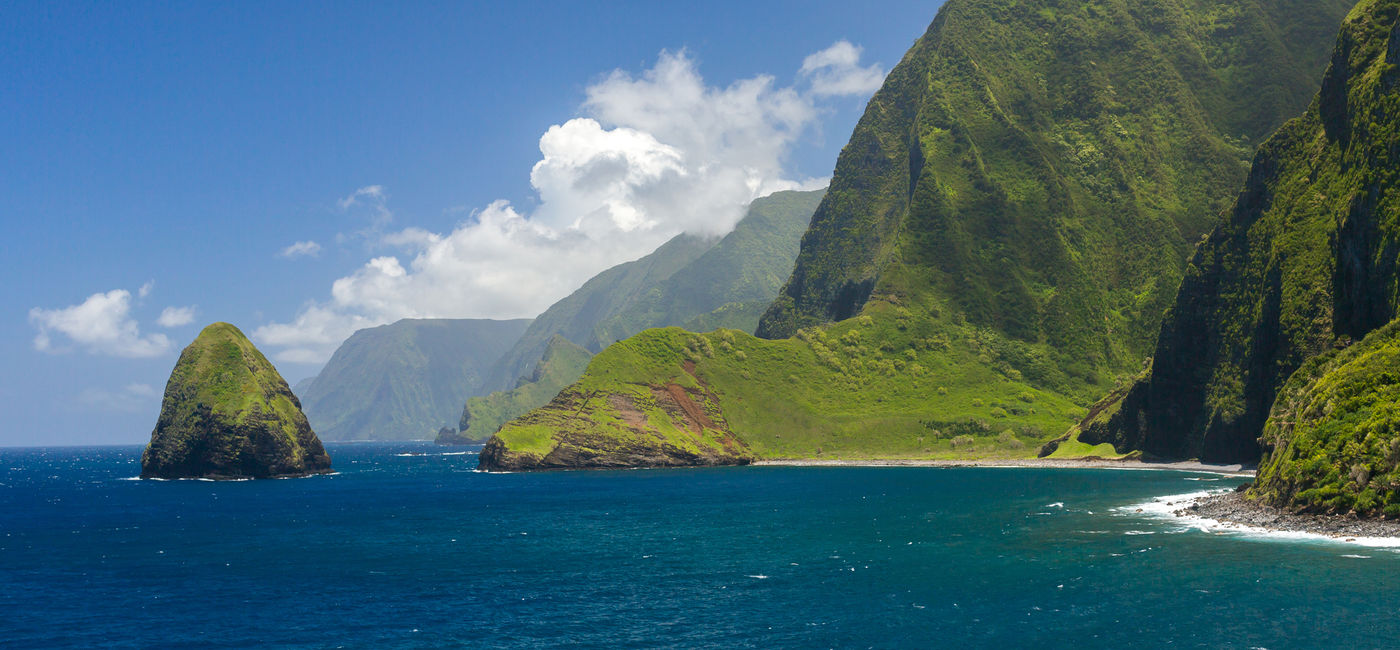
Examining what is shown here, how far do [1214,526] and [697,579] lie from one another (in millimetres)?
51258

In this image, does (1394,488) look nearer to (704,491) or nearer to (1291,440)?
(1291,440)

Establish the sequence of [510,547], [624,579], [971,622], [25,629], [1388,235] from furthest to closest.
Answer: [1388,235] < [510,547] < [624,579] < [25,629] < [971,622]

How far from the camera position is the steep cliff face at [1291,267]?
402 feet

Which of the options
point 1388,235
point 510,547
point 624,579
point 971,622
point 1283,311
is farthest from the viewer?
point 1283,311

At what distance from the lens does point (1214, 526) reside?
88562 mm

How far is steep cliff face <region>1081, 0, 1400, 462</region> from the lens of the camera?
122m

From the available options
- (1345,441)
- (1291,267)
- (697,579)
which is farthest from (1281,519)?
(1291,267)

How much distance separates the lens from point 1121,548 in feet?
256

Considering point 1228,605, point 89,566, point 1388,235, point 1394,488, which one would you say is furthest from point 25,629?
point 1388,235

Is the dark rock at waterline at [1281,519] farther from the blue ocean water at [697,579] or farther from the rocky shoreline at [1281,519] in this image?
the blue ocean water at [697,579]

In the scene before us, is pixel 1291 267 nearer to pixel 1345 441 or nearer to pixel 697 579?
pixel 1345 441

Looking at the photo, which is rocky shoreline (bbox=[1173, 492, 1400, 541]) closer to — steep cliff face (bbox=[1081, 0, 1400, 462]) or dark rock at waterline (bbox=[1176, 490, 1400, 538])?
dark rock at waterline (bbox=[1176, 490, 1400, 538])

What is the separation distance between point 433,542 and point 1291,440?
86.8 metres

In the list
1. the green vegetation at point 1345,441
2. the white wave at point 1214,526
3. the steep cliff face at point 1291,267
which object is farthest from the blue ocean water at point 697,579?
the steep cliff face at point 1291,267
